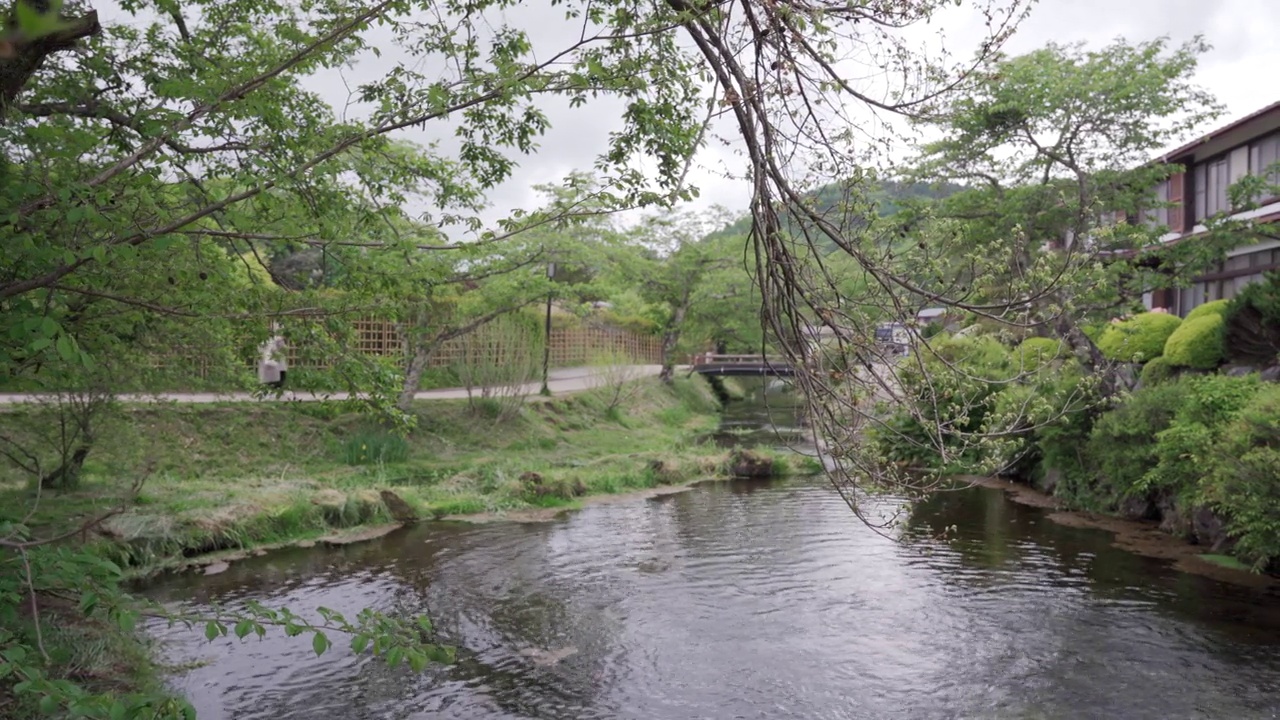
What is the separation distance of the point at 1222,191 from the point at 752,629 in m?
20.9

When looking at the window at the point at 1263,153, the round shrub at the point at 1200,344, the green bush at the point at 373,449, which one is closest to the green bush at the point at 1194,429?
the round shrub at the point at 1200,344

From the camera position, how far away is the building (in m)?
20.6

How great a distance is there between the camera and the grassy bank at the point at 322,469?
450 inches

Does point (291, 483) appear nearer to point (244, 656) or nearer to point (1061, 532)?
point (244, 656)

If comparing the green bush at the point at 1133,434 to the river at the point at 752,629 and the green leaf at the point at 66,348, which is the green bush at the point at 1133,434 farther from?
the green leaf at the point at 66,348

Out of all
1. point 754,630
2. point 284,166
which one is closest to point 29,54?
point 284,166

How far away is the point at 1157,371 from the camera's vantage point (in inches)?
617

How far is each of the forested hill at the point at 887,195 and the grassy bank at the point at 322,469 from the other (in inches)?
184

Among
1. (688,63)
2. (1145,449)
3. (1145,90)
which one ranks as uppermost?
(1145,90)

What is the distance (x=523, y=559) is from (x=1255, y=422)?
8905 mm

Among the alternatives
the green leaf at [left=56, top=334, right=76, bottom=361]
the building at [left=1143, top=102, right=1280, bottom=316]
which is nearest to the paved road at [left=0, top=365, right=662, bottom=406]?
the green leaf at [left=56, top=334, right=76, bottom=361]

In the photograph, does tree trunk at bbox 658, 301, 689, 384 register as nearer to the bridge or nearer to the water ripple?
the bridge

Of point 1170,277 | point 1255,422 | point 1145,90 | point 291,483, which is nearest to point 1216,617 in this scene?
point 1255,422

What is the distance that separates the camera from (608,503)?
632 inches
